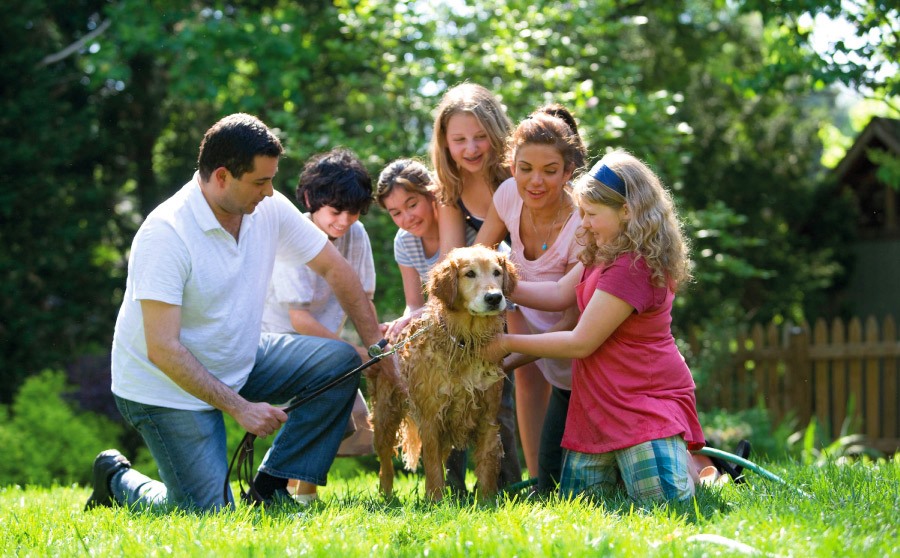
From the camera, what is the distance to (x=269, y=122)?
1252 centimetres

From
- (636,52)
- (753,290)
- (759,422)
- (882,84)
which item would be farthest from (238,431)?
(753,290)

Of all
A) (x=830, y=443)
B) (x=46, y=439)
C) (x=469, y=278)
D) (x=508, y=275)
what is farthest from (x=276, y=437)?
(x=830, y=443)

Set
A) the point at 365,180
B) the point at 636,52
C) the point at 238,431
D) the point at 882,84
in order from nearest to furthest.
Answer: the point at 365,180, the point at 882,84, the point at 238,431, the point at 636,52

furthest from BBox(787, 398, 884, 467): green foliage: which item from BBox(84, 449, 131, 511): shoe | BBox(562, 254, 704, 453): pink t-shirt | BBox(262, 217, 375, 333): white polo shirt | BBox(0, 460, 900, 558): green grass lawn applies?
BBox(84, 449, 131, 511): shoe

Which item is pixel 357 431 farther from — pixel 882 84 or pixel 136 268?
pixel 882 84

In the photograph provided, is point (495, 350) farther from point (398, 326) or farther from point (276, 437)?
point (276, 437)

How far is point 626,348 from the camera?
14.8ft

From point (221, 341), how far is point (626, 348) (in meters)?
2.12

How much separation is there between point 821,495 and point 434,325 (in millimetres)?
1984

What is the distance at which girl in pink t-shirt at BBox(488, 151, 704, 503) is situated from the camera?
4.36 meters

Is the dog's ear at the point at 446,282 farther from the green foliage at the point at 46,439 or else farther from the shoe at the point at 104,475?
the green foliage at the point at 46,439

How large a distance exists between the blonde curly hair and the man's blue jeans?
166 cm

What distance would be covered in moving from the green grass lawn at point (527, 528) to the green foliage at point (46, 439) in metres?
5.68

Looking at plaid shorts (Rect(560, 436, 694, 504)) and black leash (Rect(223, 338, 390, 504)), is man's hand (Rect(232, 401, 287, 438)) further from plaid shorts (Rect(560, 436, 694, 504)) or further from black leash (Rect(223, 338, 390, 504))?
plaid shorts (Rect(560, 436, 694, 504))
